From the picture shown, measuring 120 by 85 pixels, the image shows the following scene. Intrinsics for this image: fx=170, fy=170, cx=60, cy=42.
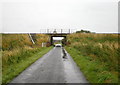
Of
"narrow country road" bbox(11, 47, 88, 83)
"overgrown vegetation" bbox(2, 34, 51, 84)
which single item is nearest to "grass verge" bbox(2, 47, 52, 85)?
"overgrown vegetation" bbox(2, 34, 51, 84)

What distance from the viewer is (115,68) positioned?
10.3m

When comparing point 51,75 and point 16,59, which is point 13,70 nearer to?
point 51,75

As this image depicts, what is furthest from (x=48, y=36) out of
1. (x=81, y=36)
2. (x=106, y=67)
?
(x=106, y=67)

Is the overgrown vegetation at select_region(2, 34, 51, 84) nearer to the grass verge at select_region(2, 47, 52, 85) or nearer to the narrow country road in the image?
the grass verge at select_region(2, 47, 52, 85)

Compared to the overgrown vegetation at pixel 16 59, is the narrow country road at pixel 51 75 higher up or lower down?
lower down

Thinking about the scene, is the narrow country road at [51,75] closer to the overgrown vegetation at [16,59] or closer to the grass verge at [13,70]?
the grass verge at [13,70]

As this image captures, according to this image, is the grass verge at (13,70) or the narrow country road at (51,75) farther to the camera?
the grass verge at (13,70)

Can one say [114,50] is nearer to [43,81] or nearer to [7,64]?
[43,81]

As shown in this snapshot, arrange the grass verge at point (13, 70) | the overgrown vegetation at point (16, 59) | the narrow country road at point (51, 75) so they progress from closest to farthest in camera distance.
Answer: the narrow country road at point (51, 75)
the grass verge at point (13, 70)
the overgrown vegetation at point (16, 59)

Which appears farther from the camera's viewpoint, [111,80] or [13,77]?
[13,77]

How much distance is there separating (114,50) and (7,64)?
8936mm


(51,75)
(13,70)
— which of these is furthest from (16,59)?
(51,75)

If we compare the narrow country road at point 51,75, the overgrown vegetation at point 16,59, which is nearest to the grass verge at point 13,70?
the overgrown vegetation at point 16,59

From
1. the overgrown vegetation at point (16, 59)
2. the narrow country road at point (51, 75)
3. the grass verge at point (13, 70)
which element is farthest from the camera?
the overgrown vegetation at point (16, 59)
